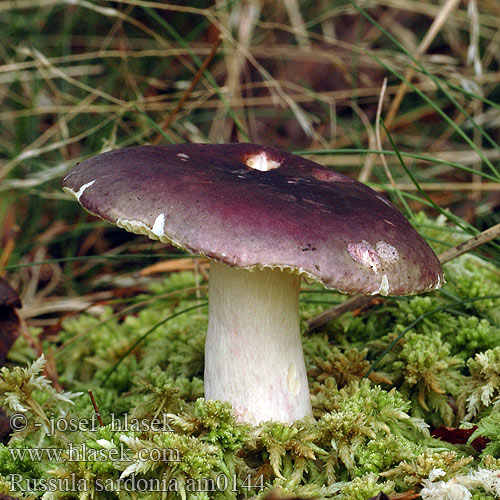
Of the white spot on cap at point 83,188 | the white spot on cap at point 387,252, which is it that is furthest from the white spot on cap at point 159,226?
the white spot on cap at point 387,252

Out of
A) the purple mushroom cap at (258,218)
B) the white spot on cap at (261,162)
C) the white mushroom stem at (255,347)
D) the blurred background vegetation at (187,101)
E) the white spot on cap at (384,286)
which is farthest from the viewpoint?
the blurred background vegetation at (187,101)

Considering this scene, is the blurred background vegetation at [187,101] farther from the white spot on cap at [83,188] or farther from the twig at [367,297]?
the white spot on cap at [83,188]

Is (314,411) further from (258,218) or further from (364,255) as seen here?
(258,218)

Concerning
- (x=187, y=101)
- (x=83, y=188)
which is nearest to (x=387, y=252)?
(x=83, y=188)

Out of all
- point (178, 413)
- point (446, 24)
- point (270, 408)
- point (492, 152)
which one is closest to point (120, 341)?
point (178, 413)

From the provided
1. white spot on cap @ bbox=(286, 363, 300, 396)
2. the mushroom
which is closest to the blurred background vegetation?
the mushroom

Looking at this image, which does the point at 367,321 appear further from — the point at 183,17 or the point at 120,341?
the point at 183,17

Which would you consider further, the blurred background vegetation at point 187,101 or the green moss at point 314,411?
the blurred background vegetation at point 187,101
